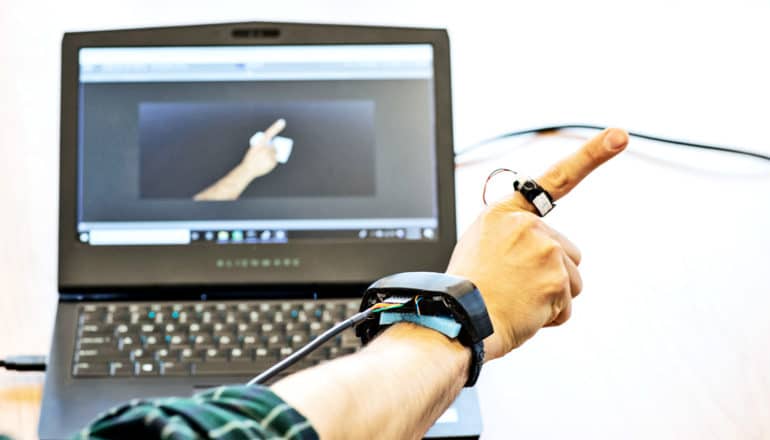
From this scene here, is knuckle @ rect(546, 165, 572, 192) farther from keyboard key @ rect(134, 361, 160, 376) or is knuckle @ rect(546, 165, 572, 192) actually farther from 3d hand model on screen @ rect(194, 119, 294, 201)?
keyboard key @ rect(134, 361, 160, 376)

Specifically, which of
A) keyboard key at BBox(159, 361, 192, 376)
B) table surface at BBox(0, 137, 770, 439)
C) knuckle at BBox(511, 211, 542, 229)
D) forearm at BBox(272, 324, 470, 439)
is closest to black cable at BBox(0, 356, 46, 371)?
table surface at BBox(0, 137, 770, 439)

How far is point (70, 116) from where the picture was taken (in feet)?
2.80

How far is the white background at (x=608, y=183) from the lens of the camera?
777 millimetres

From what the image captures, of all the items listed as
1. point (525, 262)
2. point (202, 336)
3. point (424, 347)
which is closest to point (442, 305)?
point (424, 347)

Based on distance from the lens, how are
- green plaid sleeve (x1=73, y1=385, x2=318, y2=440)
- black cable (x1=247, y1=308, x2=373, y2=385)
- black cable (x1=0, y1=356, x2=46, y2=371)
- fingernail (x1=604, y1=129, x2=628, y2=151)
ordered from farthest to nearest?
black cable (x1=0, y1=356, x2=46, y2=371)
fingernail (x1=604, y1=129, x2=628, y2=151)
black cable (x1=247, y1=308, x2=373, y2=385)
green plaid sleeve (x1=73, y1=385, x2=318, y2=440)

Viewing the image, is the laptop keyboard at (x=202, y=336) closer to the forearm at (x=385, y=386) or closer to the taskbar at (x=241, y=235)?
the taskbar at (x=241, y=235)

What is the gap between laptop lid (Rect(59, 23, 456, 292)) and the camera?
842mm

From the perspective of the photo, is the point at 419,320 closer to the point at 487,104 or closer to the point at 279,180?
the point at 279,180

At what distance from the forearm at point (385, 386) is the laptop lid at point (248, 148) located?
9.5 inches

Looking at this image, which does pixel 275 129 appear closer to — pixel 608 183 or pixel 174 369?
pixel 174 369

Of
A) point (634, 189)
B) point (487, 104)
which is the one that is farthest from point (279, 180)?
point (634, 189)

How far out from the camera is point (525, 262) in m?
0.70

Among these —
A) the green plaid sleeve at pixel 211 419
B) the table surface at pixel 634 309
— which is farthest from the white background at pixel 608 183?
the green plaid sleeve at pixel 211 419

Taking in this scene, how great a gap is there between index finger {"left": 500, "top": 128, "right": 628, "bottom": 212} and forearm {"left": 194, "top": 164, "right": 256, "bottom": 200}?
0.32m
